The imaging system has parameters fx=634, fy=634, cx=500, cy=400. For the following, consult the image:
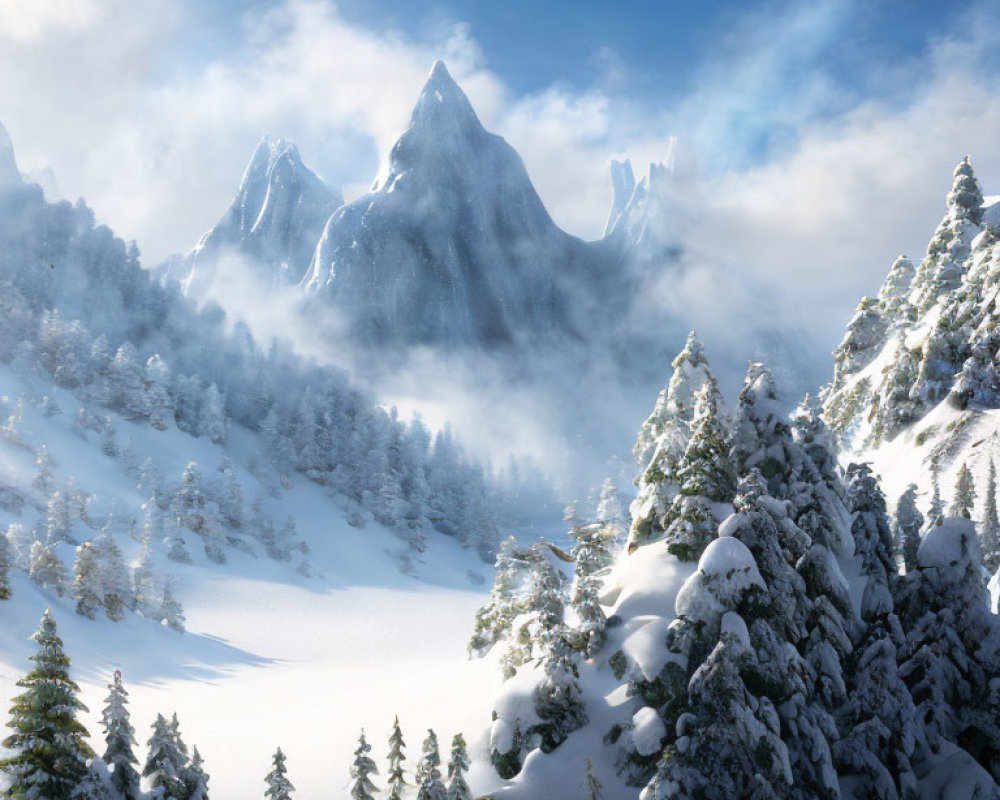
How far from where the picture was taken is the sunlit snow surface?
25.4m

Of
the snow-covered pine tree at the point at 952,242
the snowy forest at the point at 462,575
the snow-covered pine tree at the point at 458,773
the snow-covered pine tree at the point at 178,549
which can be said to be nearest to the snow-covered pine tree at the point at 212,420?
the snowy forest at the point at 462,575

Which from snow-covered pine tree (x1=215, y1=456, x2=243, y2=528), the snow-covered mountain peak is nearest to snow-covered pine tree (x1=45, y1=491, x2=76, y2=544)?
snow-covered pine tree (x1=215, y1=456, x2=243, y2=528)

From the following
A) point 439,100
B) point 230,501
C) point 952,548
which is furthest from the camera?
point 439,100

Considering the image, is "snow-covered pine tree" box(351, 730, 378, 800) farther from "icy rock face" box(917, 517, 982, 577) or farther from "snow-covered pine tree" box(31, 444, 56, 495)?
"snow-covered pine tree" box(31, 444, 56, 495)

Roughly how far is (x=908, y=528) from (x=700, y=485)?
10172mm

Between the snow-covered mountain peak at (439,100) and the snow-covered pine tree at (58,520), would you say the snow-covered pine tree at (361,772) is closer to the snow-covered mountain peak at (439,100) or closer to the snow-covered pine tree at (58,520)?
the snow-covered pine tree at (58,520)

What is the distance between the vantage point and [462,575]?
273 feet

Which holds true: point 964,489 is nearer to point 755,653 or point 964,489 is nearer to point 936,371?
point 936,371

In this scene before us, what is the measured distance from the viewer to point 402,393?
17338 centimetres

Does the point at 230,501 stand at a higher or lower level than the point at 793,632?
higher

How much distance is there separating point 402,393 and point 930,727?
161m

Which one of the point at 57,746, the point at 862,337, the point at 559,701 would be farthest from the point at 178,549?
the point at 862,337

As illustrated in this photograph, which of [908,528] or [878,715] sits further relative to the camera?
[908,528]

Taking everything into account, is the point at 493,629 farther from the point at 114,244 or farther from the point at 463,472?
the point at 114,244
